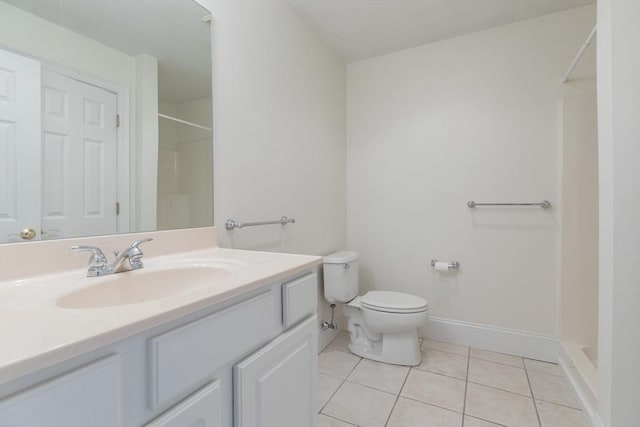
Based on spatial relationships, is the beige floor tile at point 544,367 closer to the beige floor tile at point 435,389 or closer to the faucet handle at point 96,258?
the beige floor tile at point 435,389

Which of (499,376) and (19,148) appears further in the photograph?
(499,376)

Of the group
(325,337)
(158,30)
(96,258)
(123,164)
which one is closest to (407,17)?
(158,30)

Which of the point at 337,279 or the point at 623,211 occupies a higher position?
the point at 623,211

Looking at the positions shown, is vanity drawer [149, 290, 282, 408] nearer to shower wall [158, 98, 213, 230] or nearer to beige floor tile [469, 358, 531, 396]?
shower wall [158, 98, 213, 230]

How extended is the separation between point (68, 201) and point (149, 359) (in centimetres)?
64

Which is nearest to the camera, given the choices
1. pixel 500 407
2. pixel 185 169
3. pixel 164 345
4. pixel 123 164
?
pixel 164 345

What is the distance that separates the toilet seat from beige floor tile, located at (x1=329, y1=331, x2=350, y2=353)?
41 centimetres

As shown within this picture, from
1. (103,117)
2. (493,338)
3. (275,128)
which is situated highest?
(275,128)

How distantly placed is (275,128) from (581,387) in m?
2.10

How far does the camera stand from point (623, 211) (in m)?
1.11

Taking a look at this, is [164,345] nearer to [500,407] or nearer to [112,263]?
[112,263]

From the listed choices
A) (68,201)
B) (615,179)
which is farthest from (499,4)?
(68,201)

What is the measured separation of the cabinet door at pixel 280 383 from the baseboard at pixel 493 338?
1512 mm

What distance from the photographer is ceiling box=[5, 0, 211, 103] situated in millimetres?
874
